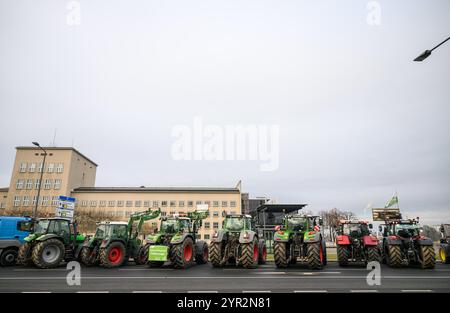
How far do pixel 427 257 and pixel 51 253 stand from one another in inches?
713

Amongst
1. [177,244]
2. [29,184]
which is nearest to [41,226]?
[177,244]

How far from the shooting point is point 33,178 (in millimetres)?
62781

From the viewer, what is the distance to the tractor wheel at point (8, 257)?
14.3 metres

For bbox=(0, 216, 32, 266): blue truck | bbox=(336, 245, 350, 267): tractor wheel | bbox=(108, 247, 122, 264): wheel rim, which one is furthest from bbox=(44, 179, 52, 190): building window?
bbox=(336, 245, 350, 267): tractor wheel

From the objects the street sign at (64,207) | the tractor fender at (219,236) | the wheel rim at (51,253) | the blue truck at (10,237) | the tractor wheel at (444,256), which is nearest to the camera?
the tractor fender at (219,236)

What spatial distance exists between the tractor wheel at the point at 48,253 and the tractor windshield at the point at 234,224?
8.52 m

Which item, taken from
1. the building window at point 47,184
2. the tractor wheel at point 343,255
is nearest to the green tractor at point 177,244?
the tractor wheel at point 343,255

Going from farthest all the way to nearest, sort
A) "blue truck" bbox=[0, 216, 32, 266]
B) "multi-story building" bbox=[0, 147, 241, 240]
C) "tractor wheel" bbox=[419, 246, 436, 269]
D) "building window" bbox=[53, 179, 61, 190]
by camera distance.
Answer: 1. "building window" bbox=[53, 179, 61, 190]
2. "multi-story building" bbox=[0, 147, 241, 240]
3. "blue truck" bbox=[0, 216, 32, 266]
4. "tractor wheel" bbox=[419, 246, 436, 269]

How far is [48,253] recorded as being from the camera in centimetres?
1324

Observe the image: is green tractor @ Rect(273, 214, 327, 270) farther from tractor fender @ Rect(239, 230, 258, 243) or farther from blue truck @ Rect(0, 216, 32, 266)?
blue truck @ Rect(0, 216, 32, 266)

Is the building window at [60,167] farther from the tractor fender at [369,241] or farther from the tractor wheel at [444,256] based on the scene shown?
the tractor wheel at [444,256]

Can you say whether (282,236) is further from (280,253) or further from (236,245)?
(236,245)

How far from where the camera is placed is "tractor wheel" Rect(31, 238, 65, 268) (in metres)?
12.7

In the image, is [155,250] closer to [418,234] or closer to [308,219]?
[308,219]
